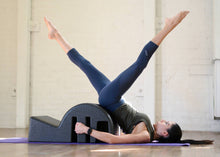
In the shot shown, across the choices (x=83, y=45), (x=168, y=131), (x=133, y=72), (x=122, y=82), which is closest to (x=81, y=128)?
(x=122, y=82)

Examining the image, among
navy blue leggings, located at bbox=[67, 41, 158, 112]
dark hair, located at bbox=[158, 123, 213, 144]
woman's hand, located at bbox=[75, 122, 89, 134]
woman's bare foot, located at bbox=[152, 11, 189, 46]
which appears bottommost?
dark hair, located at bbox=[158, 123, 213, 144]

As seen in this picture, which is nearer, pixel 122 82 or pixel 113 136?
pixel 113 136

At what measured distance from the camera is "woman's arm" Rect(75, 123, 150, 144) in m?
3.11

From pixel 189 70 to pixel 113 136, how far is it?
124 inches

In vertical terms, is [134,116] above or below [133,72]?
below

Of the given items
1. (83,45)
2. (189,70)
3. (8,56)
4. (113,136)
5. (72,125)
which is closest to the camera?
(113,136)

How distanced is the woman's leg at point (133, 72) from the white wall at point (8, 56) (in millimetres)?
3386

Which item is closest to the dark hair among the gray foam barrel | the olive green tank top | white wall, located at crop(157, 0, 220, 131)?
the olive green tank top

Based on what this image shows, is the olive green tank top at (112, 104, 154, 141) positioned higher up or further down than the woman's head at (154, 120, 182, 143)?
higher up

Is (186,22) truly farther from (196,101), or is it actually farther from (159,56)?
(196,101)

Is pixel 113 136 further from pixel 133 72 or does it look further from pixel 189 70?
pixel 189 70

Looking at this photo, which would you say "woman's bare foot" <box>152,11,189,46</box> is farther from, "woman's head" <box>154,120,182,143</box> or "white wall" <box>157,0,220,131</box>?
"white wall" <box>157,0,220,131</box>

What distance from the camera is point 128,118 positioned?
3.30 metres

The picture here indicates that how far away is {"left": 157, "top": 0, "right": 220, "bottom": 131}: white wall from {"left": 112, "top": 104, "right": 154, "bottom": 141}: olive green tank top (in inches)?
106
